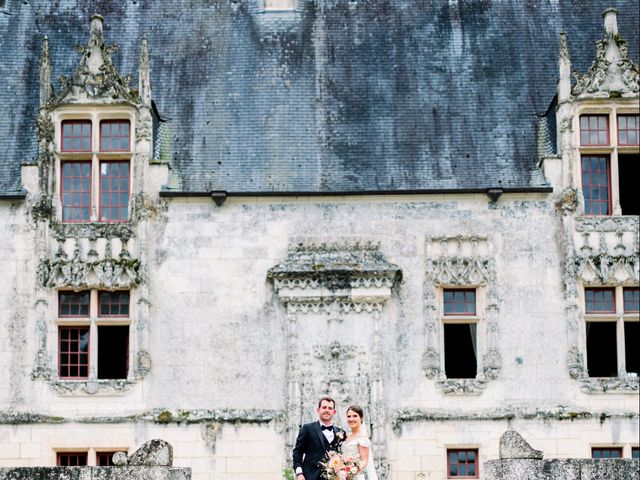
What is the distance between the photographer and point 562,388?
92.1ft

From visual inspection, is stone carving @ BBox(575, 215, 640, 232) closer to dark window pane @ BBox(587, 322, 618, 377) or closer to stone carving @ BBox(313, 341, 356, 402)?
dark window pane @ BBox(587, 322, 618, 377)

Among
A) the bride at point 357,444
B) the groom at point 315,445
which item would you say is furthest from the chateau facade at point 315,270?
the bride at point 357,444

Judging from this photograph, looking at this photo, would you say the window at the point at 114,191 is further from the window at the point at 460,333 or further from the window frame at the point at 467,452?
the window frame at the point at 467,452

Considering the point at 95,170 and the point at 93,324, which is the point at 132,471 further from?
the point at 95,170

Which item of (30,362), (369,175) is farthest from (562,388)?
(30,362)

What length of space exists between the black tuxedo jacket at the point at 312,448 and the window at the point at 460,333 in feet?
35.9

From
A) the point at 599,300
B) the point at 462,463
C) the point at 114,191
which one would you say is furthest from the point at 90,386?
the point at 599,300

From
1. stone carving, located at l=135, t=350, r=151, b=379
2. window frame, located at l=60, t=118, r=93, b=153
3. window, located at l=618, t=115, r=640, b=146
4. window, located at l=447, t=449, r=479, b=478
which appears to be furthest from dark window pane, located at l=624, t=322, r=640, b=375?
window frame, located at l=60, t=118, r=93, b=153

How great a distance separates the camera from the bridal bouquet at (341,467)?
17031 mm

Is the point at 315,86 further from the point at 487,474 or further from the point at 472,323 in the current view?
the point at 487,474

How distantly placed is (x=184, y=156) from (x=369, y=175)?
3.97 meters

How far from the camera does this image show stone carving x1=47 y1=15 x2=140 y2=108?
2898cm

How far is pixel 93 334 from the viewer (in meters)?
28.3

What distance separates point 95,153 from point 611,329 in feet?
36.8
